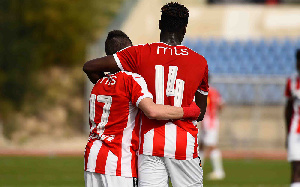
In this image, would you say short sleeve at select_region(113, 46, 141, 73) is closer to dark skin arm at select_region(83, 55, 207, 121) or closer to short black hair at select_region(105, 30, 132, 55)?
dark skin arm at select_region(83, 55, 207, 121)

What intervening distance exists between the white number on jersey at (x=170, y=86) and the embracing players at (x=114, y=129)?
118 mm

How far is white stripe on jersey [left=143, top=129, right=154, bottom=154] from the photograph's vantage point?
5.50 meters

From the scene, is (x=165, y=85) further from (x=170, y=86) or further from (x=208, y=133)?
(x=208, y=133)

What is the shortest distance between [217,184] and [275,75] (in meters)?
12.2

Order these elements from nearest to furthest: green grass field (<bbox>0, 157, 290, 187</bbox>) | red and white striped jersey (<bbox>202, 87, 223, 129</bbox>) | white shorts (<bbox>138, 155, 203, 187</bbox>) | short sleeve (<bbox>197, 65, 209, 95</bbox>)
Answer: white shorts (<bbox>138, 155, 203, 187</bbox>), short sleeve (<bbox>197, 65, 209, 95</bbox>), green grass field (<bbox>0, 157, 290, 187</bbox>), red and white striped jersey (<bbox>202, 87, 223, 129</bbox>)

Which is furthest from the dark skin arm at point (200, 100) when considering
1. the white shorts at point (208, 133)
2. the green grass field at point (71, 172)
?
the white shorts at point (208, 133)

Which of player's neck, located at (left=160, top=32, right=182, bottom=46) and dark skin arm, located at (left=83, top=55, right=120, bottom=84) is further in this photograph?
player's neck, located at (left=160, top=32, right=182, bottom=46)

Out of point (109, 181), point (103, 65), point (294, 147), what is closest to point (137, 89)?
point (103, 65)

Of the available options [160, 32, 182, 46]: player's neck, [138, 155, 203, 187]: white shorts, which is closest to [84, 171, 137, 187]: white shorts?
[138, 155, 203, 187]: white shorts

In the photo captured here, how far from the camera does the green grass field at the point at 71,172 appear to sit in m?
14.2

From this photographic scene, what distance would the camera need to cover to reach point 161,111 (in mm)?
5375

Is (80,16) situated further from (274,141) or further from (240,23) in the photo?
(274,141)

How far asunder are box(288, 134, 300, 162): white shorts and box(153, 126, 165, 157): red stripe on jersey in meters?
4.28

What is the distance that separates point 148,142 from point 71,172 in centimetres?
1085
